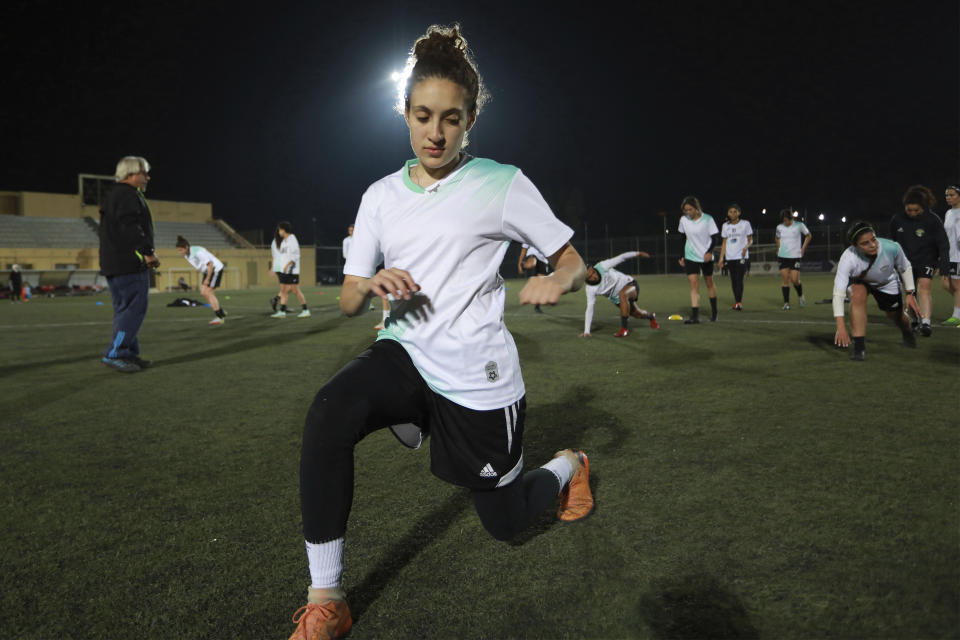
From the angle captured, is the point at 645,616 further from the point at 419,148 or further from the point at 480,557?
the point at 419,148

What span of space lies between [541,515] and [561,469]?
210 millimetres

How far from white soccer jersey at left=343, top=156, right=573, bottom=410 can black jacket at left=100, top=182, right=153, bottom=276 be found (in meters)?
5.81

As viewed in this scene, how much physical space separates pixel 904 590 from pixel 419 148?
222 cm

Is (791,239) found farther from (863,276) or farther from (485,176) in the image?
(485,176)

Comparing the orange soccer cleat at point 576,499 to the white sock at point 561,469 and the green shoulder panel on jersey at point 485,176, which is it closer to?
the white sock at point 561,469

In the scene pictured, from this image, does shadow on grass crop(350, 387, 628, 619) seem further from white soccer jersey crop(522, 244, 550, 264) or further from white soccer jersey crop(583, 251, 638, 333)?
white soccer jersey crop(583, 251, 638, 333)

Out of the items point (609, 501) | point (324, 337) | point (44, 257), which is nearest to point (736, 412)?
point (609, 501)

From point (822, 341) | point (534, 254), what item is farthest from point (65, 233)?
point (822, 341)

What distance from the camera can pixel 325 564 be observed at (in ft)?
6.39

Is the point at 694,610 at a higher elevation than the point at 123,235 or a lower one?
lower

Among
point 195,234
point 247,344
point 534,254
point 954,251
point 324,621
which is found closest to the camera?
point 324,621

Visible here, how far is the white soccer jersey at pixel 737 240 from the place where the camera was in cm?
1319

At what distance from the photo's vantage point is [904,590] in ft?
6.82

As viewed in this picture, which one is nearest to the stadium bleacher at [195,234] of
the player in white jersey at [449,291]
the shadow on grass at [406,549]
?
the shadow on grass at [406,549]
